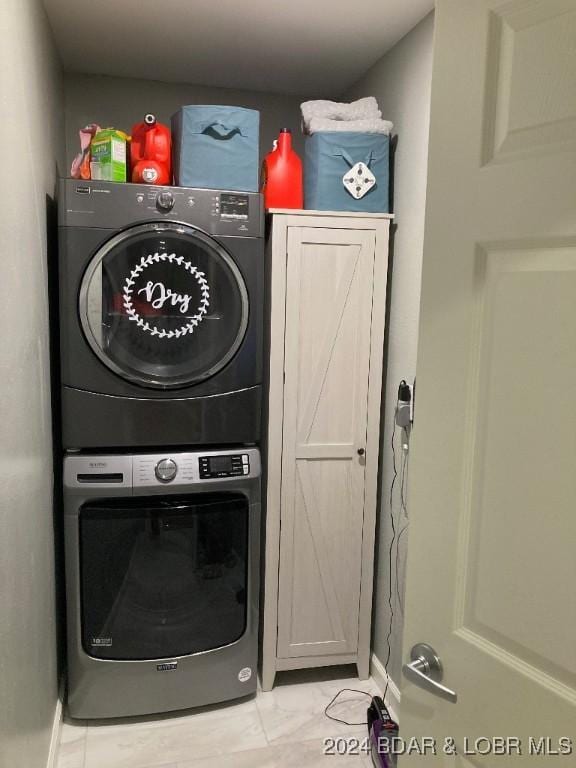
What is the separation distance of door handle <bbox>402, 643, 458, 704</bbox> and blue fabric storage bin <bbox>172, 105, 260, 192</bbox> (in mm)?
1695

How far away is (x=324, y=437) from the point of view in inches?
94.8

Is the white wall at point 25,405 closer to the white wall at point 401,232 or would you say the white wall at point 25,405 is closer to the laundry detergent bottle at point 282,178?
the laundry detergent bottle at point 282,178

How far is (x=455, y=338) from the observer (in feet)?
3.35

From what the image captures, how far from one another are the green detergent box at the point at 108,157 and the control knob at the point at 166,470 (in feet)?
3.24

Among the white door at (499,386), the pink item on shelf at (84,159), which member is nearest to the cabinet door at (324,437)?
the pink item on shelf at (84,159)

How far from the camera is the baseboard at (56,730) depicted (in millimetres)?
1990

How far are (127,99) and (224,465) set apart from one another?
1.68m

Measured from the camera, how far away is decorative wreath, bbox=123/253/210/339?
213cm

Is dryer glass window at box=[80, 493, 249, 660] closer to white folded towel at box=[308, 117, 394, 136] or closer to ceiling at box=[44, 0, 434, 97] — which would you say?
white folded towel at box=[308, 117, 394, 136]

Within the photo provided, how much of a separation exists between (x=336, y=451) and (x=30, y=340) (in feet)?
3.89

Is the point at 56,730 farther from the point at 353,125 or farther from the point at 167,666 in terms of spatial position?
the point at 353,125

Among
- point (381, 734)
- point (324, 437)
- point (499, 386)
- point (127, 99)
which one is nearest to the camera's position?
point (499, 386)

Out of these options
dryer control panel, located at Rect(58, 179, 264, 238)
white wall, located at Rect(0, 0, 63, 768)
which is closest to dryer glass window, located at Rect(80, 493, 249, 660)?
white wall, located at Rect(0, 0, 63, 768)

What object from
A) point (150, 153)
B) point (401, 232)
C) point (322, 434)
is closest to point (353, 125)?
point (401, 232)
